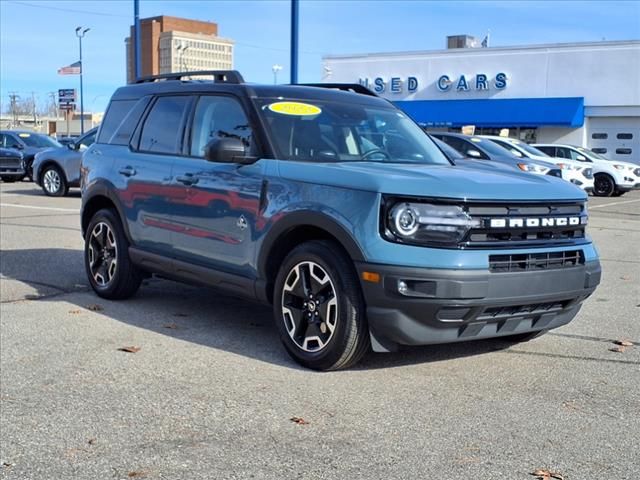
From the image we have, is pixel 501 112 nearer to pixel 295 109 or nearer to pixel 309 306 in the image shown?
pixel 295 109

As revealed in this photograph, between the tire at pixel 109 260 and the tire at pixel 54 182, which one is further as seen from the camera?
the tire at pixel 54 182

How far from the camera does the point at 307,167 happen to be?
5.30m

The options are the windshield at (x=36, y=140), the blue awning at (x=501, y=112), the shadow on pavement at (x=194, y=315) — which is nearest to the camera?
the shadow on pavement at (x=194, y=315)

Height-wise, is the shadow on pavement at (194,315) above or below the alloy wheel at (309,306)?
below

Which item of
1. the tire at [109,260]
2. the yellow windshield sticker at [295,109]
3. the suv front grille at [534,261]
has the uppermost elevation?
the yellow windshield sticker at [295,109]

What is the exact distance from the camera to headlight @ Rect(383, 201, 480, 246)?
4.64 meters

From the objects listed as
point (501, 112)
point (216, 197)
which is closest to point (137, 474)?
point (216, 197)

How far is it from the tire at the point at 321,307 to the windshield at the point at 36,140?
21600mm

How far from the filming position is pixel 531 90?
3828cm

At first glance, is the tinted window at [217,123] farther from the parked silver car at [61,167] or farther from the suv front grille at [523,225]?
the parked silver car at [61,167]

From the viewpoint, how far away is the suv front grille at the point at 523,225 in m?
4.71

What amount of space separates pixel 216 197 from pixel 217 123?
0.68m

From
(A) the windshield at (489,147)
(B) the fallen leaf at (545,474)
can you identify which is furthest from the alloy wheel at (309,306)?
(A) the windshield at (489,147)

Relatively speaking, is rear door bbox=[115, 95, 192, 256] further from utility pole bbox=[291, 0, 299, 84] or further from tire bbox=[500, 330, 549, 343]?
utility pole bbox=[291, 0, 299, 84]
